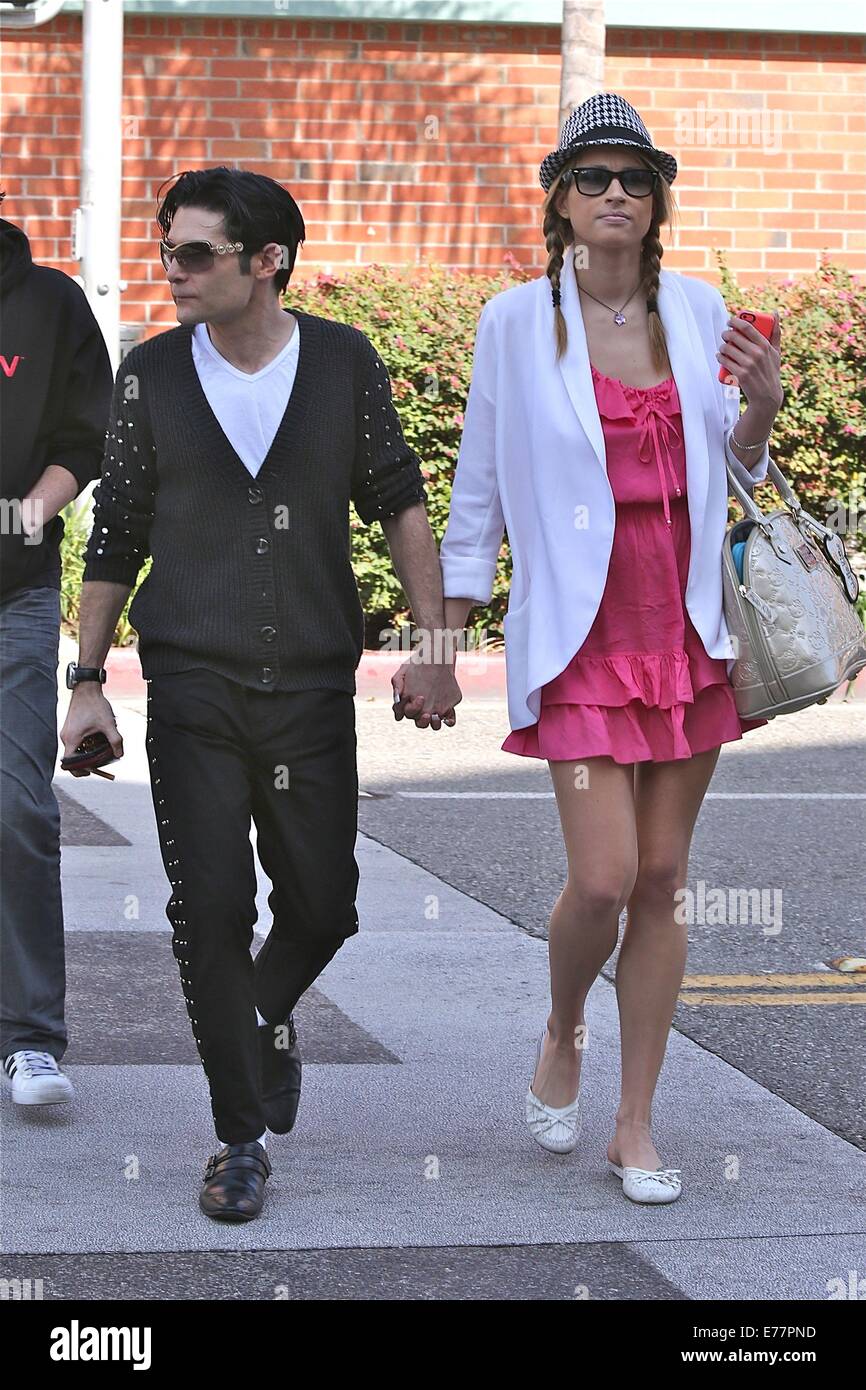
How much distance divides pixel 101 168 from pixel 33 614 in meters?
8.58

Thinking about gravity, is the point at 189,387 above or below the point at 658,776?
above

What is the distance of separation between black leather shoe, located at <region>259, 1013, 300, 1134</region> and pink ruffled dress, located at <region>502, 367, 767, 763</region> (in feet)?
2.57

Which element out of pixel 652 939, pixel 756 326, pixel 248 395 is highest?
pixel 756 326

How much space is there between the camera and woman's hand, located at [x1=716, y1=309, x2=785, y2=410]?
3953 mm

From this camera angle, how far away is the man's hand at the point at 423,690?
13.3 feet

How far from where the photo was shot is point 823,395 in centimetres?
1257

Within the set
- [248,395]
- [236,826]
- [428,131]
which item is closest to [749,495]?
[248,395]

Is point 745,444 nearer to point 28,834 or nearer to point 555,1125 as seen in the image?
point 555,1125

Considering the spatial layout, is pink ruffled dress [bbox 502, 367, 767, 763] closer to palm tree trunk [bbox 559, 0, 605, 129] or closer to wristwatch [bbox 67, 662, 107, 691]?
wristwatch [bbox 67, 662, 107, 691]

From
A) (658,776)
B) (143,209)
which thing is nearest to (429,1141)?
(658,776)

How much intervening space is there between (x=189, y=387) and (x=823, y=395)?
9172mm

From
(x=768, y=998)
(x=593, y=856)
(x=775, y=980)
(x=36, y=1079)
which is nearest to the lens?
(x=593, y=856)

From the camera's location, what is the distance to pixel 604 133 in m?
3.99

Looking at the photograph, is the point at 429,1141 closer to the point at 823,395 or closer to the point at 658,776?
the point at 658,776
